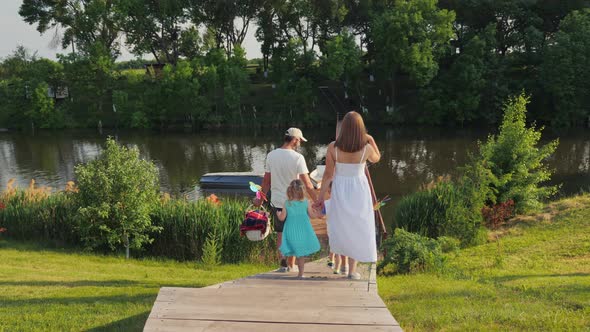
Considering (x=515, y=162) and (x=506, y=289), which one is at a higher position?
(x=515, y=162)

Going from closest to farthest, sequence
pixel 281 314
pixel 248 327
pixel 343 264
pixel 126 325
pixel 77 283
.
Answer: pixel 248 327
pixel 281 314
pixel 126 325
pixel 343 264
pixel 77 283

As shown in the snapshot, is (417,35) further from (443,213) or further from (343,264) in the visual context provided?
(343,264)

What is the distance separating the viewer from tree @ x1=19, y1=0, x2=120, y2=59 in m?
56.4

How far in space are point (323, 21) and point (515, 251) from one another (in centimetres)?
4531

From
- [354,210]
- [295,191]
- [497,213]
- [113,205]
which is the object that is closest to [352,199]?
[354,210]

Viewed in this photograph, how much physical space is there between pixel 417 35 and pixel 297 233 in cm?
4044

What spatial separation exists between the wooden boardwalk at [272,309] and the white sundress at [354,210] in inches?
21.2

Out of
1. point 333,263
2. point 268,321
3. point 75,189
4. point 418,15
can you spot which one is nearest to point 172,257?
point 75,189

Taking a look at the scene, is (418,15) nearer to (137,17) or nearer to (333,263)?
(137,17)

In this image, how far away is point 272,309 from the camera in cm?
517

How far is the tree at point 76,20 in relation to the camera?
56.4 meters

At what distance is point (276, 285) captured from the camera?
21.4 feet

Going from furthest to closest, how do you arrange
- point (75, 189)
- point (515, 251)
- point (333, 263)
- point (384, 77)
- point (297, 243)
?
point (384, 77) → point (75, 189) → point (515, 251) → point (333, 263) → point (297, 243)

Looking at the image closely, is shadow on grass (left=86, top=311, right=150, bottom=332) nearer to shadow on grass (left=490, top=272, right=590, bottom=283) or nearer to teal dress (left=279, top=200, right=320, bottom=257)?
teal dress (left=279, top=200, right=320, bottom=257)
